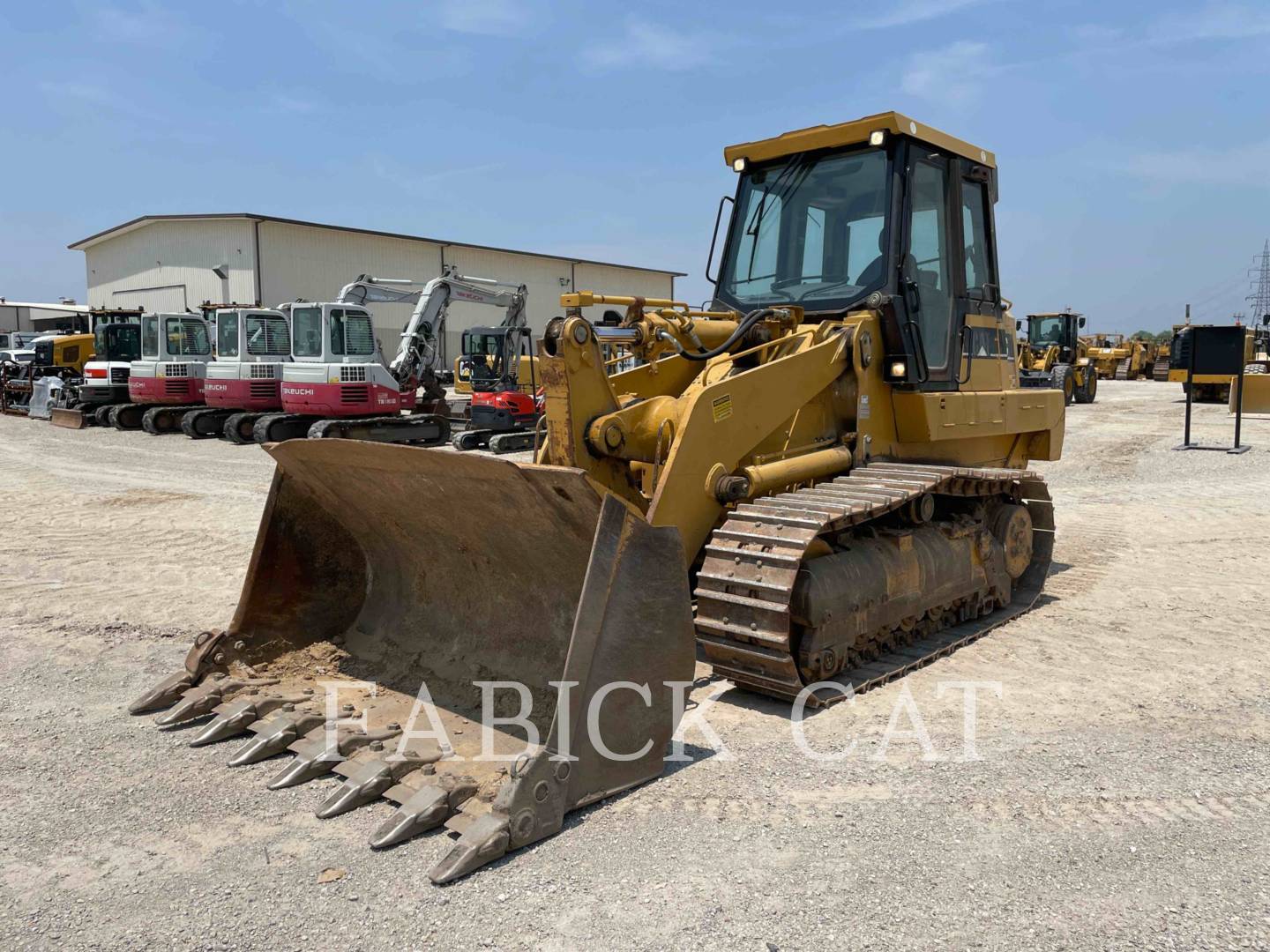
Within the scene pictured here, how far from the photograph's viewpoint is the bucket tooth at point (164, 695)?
4574 mm

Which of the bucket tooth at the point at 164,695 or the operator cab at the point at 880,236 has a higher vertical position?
the operator cab at the point at 880,236

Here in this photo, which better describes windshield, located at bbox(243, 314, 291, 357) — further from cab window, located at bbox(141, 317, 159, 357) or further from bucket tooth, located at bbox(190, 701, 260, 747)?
bucket tooth, located at bbox(190, 701, 260, 747)

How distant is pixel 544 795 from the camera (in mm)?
3396

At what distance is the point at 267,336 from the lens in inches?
773

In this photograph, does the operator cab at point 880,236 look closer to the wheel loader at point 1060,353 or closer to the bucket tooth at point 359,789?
the bucket tooth at point 359,789

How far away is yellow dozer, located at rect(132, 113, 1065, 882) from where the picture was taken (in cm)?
373

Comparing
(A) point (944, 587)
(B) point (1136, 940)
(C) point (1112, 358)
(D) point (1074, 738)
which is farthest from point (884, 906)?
(C) point (1112, 358)

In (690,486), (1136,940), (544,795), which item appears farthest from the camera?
(690,486)

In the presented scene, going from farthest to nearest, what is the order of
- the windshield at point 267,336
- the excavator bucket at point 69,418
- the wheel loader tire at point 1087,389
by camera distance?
the wheel loader tire at point 1087,389, the excavator bucket at point 69,418, the windshield at point 267,336

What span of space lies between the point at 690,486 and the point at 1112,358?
40080 millimetres

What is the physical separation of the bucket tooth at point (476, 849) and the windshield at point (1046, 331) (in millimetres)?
28251

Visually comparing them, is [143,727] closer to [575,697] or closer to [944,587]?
[575,697]

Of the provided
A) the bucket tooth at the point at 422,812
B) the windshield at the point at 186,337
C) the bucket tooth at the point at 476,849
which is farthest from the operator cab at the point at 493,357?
the bucket tooth at the point at 476,849

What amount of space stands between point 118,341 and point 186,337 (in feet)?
10.1
